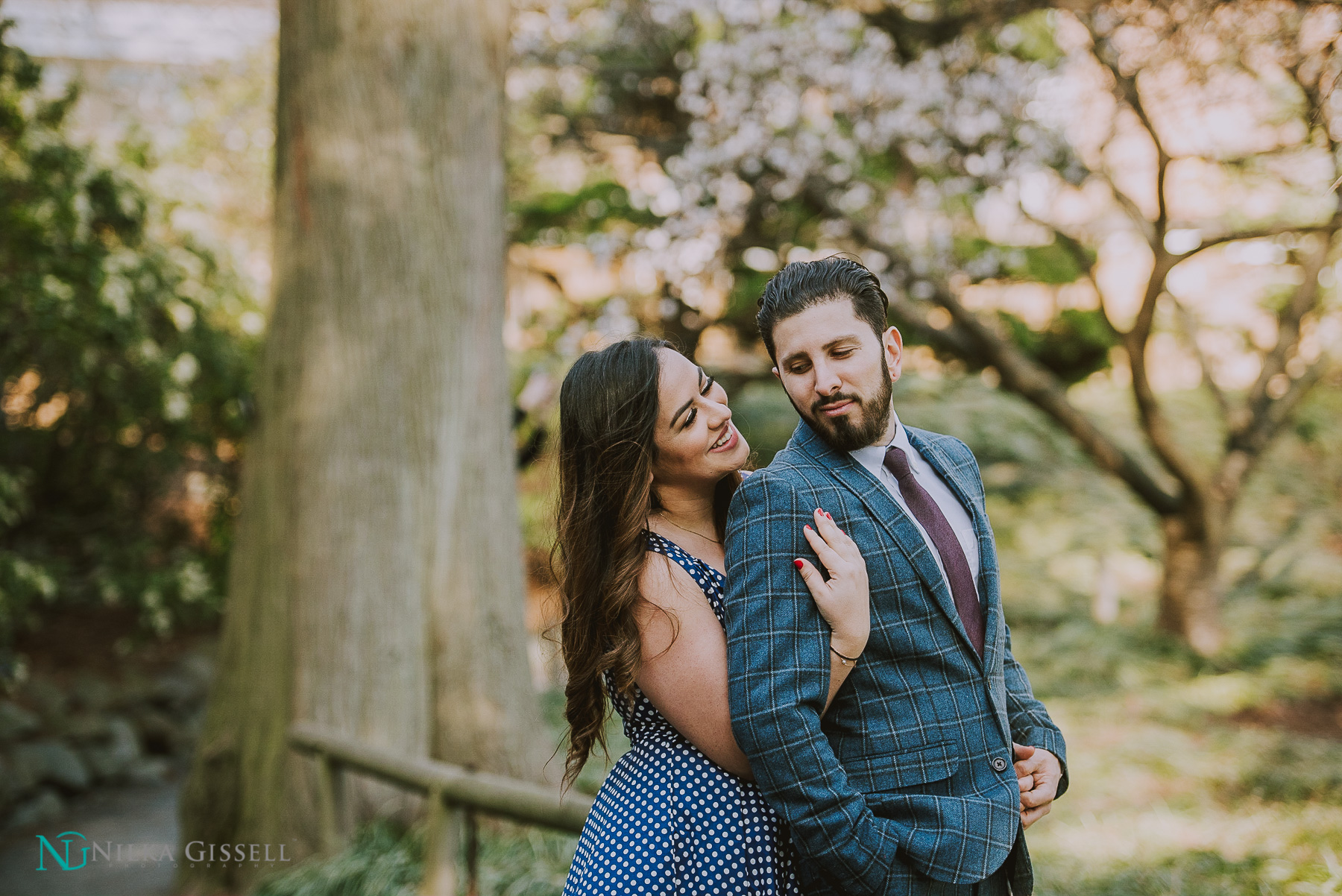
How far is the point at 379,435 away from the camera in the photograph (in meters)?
4.23

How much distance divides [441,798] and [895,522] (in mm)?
2272

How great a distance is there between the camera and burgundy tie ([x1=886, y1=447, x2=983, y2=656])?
5.72ft

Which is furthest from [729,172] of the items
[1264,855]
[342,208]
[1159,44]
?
[1264,855]

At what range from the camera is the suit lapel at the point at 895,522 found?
168cm

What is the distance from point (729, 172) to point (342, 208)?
462cm

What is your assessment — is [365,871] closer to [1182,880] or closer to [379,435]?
[379,435]

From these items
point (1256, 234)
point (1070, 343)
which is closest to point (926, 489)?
point (1256, 234)

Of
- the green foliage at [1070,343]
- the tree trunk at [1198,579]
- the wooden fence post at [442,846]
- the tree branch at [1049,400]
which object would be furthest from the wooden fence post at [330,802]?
the green foliage at [1070,343]

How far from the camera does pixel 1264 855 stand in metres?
3.83

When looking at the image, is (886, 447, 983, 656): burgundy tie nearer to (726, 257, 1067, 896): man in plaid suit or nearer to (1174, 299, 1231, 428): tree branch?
(726, 257, 1067, 896): man in plaid suit

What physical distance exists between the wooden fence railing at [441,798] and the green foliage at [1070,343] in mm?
9730

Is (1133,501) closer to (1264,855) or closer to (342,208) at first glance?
(1264,855)

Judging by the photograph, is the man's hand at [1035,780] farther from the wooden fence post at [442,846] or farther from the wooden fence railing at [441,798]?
the wooden fence post at [442,846]

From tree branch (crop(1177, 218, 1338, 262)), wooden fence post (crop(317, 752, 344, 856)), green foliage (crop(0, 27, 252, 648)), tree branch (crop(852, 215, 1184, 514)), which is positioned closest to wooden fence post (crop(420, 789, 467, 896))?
wooden fence post (crop(317, 752, 344, 856))
